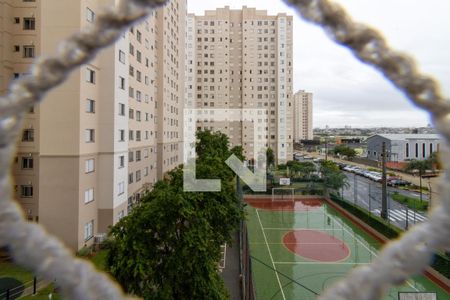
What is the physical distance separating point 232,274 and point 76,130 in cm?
511

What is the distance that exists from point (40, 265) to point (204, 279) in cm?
363

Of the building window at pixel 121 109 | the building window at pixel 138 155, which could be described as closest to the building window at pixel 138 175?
the building window at pixel 138 155

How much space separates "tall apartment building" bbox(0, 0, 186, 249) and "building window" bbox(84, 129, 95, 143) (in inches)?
1.0

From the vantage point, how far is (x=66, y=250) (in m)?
0.42

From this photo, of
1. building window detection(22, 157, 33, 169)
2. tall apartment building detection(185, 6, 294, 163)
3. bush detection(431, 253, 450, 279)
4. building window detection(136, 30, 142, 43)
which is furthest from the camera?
tall apartment building detection(185, 6, 294, 163)

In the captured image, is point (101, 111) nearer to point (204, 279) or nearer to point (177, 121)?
point (204, 279)

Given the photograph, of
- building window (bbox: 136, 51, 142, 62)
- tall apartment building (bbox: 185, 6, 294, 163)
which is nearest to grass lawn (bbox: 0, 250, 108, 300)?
building window (bbox: 136, 51, 142, 62)

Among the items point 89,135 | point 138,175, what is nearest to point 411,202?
point 138,175

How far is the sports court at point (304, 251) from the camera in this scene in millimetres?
6289

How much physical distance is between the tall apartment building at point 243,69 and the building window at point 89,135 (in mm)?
17675

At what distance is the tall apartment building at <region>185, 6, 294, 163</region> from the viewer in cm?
2636

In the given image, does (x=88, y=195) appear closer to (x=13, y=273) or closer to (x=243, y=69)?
(x=13, y=273)

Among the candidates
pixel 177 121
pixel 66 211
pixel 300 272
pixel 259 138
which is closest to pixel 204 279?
pixel 300 272
